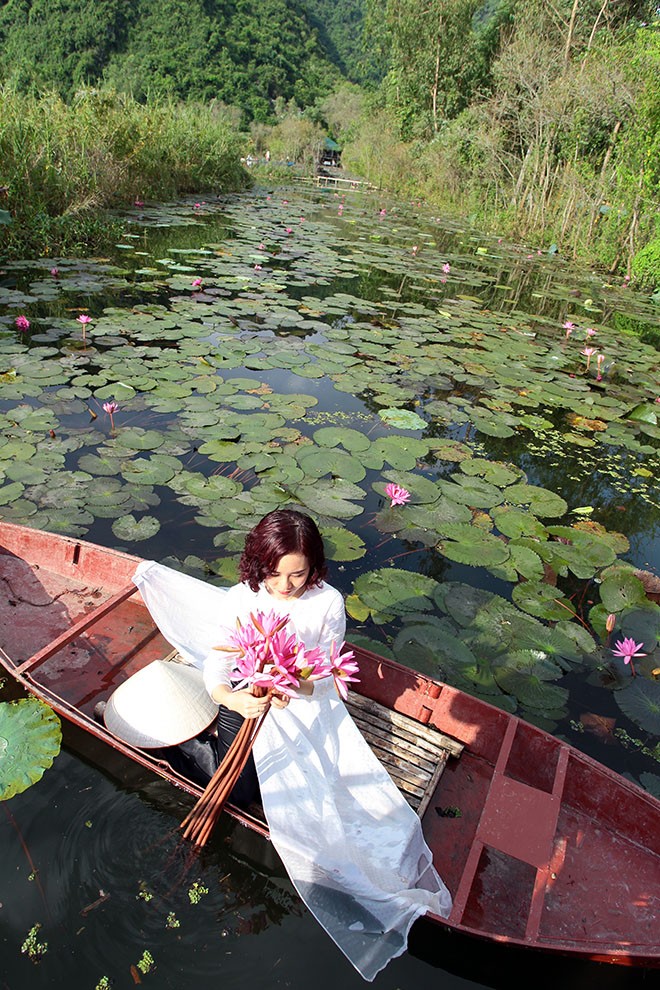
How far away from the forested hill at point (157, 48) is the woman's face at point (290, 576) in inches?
1702

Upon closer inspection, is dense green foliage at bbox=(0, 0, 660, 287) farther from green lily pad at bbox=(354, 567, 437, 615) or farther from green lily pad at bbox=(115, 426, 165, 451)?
green lily pad at bbox=(354, 567, 437, 615)

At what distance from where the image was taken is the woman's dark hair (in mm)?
1482

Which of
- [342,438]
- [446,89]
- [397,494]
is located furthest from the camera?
[446,89]

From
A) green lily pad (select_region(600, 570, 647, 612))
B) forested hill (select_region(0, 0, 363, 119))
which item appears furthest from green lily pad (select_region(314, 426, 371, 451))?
forested hill (select_region(0, 0, 363, 119))

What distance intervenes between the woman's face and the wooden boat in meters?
0.65

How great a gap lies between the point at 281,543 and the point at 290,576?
0.34 ft

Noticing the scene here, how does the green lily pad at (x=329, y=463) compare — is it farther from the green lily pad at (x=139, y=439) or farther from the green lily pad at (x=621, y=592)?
the green lily pad at (x=621, y=592)

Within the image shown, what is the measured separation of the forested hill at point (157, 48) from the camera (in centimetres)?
3803

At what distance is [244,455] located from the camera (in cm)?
362

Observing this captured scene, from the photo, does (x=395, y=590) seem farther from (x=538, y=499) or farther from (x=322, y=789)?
(x=538, y=499)

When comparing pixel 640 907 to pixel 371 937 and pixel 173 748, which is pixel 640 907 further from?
pixel 173 748

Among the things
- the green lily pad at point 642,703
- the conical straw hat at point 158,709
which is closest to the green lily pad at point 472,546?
the green lily pad at point 642,703

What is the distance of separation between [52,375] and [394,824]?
155 inches

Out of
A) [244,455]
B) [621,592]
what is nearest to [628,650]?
[621,592]
